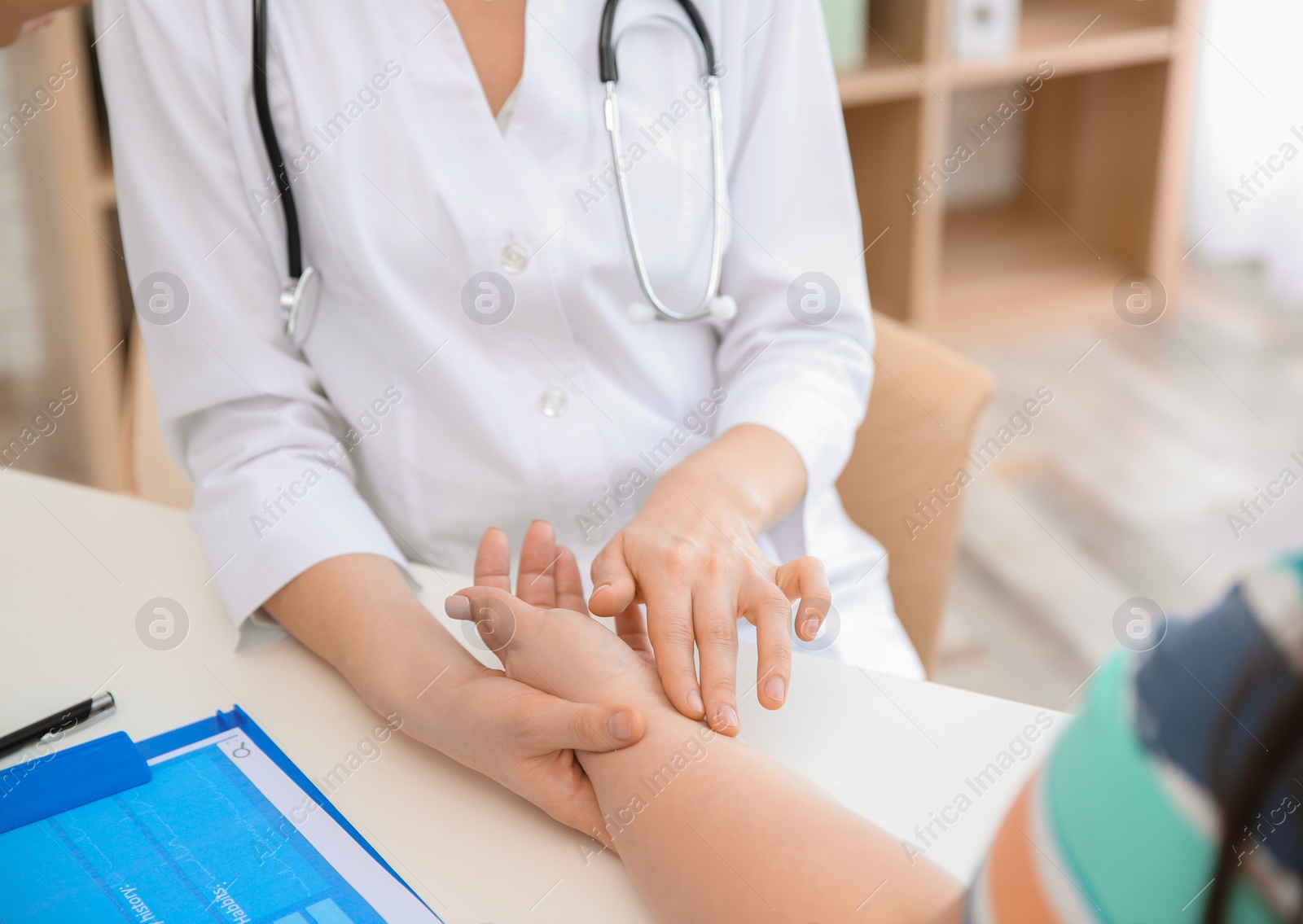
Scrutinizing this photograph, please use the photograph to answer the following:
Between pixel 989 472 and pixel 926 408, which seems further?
pixel 989 472

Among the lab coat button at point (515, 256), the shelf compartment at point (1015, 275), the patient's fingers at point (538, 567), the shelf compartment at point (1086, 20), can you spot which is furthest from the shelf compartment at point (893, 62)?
the patient's fingers at point (538, 567)

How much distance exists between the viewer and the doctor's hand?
692 mm

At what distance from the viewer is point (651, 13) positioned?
37.6 inches

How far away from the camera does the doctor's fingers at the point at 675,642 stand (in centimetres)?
68

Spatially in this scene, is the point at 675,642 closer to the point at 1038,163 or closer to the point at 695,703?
the point at 695,703

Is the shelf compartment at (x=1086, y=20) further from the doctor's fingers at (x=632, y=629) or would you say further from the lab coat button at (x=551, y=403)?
the doctor's fingers at (x=632, y=629)

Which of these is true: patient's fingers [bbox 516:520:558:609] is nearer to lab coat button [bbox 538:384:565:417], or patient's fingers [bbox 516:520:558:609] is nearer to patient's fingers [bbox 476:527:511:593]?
patient's fingers [bbox 476:527:511:593]

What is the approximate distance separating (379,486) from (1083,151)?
8.36 ft

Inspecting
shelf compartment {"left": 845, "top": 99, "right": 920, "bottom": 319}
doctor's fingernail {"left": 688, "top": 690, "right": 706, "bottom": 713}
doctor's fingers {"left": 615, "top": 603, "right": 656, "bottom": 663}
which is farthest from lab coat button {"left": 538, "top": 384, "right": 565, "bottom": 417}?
shelf compartment {"left": 845, "top": 99, "right": 920, "bottom": 319}

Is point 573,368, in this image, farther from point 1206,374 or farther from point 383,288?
point 1206,374

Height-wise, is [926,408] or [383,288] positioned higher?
[383,288]

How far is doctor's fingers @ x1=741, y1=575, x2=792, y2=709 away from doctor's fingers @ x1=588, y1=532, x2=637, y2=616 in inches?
2.9

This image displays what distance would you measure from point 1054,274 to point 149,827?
8.83 ft

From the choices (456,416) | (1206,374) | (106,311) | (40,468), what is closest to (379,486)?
(456,416)
